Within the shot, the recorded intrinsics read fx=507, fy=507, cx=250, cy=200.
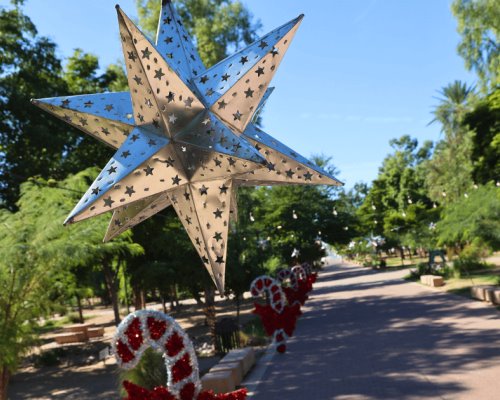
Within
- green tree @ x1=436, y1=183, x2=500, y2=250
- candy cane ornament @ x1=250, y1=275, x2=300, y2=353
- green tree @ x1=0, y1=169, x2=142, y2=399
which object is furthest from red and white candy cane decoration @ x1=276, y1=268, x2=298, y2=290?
green tree @ x1=0, y1=169, x2=142, y2=399

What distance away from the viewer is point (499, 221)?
1889cm

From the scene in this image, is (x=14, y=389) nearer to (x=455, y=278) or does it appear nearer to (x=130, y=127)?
(x=130, y=127)

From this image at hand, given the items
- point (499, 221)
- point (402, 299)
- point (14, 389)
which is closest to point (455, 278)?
point (402, 299)

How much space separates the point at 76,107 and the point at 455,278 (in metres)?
27.5

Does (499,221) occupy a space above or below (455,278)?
above

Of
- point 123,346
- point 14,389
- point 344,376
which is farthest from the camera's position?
point 14,389

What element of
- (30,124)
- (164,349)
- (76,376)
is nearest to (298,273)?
(76,376)

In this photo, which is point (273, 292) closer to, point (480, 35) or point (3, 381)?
point (3, 381)

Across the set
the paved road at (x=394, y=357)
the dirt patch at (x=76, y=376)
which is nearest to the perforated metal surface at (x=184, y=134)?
the paved road at (x=394, y=357)

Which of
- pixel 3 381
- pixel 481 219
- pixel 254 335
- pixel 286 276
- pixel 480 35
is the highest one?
pixel 480 35

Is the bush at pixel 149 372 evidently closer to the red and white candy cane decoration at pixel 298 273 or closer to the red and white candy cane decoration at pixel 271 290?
the red and white candy cane decoration at pixel 271 290

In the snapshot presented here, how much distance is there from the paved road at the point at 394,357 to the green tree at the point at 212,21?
1349 cm

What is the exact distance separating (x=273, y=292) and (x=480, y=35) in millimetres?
19073

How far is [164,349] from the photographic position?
18.9ft
